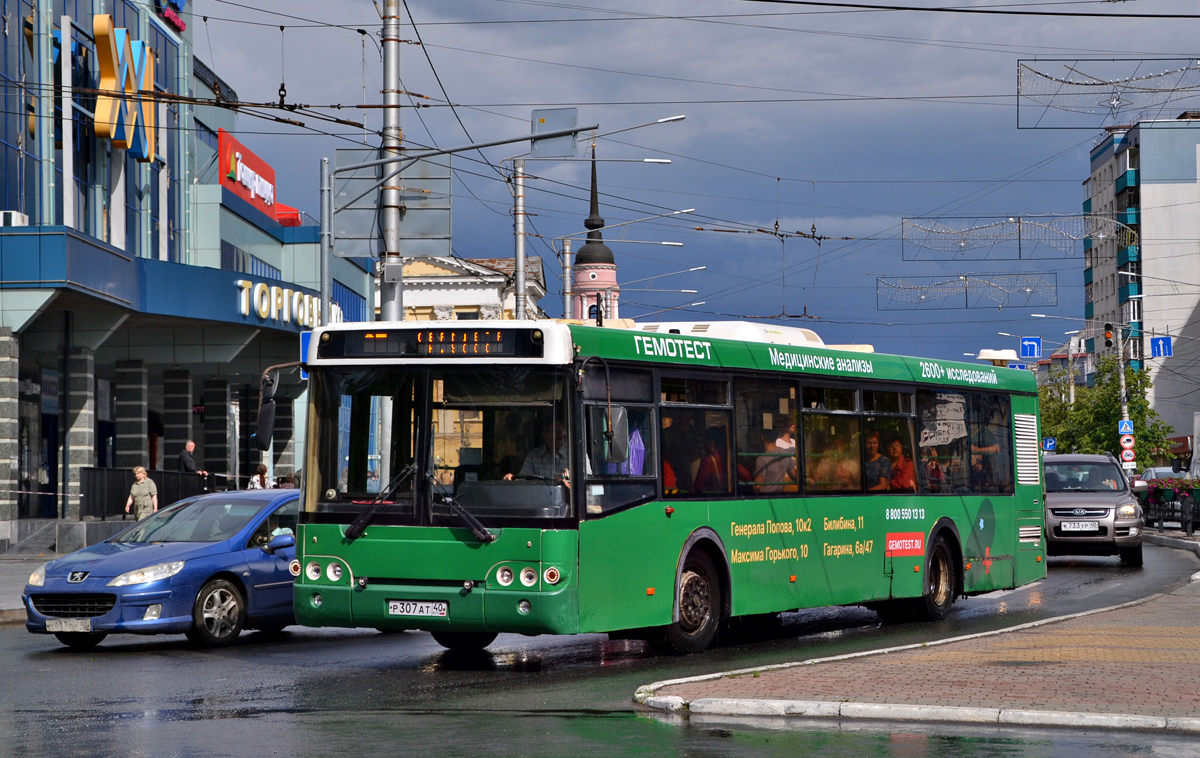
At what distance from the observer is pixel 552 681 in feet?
36.9

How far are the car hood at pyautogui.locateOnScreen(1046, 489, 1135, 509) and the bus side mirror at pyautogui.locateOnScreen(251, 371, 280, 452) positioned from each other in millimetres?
16854

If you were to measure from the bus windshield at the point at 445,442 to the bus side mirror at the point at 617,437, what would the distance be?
0.43 metres

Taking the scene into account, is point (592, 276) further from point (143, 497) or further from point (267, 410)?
point (267, 410)

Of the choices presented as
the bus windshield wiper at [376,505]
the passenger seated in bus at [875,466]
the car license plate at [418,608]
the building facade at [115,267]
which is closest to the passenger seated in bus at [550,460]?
the bus windshield wiper at [376,505]

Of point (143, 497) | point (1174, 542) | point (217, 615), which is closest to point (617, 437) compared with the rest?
point (217, 615)

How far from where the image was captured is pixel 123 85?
34500 millimetres

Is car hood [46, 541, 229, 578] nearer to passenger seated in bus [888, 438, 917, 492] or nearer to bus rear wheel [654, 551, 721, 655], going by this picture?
bus rear wheel [654, 551, 721, 655]

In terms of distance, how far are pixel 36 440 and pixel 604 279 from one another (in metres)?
72.1

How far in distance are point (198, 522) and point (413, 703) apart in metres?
5.56

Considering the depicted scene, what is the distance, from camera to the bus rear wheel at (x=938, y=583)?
1636cm

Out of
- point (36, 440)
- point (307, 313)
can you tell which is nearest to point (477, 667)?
point (36, 440)

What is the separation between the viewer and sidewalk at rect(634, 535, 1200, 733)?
8.93 metres

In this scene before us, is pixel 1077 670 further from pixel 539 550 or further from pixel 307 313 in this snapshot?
pixel 307 313

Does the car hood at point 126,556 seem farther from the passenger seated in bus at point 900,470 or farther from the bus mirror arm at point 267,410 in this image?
the passenger seated in bus at point 900,470
